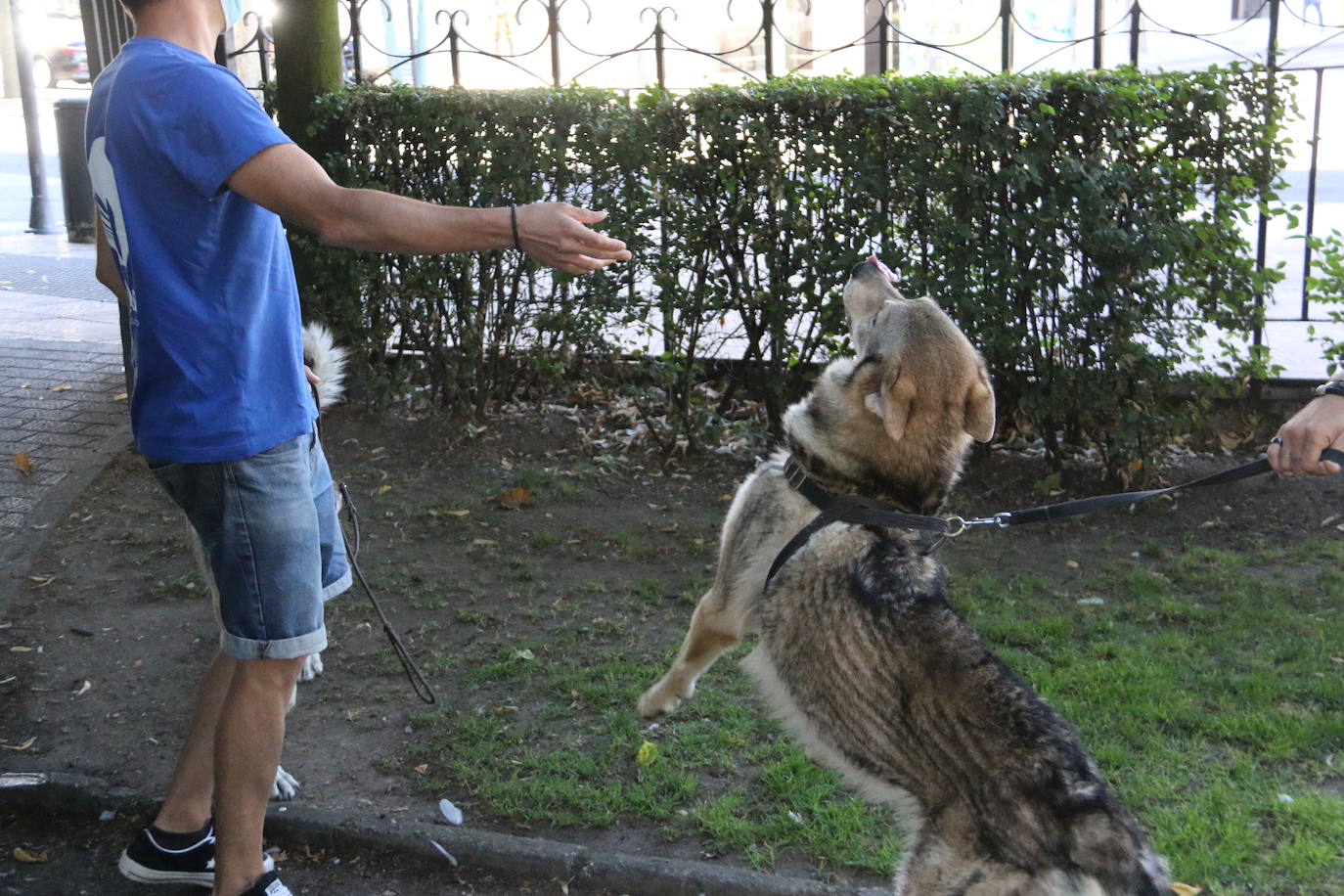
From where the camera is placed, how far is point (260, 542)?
312 cm

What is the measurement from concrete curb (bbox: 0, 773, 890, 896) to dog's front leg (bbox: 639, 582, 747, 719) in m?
0.73

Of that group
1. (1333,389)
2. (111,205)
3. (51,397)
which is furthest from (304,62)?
(1333,389)

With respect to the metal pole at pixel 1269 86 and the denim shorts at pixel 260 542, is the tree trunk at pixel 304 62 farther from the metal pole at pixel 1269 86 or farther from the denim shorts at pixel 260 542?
the metal pole at pixel 1269 86

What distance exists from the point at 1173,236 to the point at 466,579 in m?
3.78

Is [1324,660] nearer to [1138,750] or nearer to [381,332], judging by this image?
[1138,750]

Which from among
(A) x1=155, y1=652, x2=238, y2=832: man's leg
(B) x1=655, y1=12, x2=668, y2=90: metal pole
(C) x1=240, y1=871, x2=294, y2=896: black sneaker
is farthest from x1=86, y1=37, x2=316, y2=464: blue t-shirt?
(B) x1=655, y1=12, x2=668, y2=90: metal pole

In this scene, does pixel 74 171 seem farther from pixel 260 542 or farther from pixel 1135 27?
pixel 260 542

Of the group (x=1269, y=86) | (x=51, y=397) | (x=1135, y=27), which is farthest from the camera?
(x=51, y=397)

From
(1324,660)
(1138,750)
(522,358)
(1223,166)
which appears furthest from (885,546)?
(522,358)

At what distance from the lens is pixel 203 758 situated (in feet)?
12.0

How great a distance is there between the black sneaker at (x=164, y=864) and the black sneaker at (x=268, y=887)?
1.07 ft

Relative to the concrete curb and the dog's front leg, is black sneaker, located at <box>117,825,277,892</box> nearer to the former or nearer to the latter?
the concrete curb

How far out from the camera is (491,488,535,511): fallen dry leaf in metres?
6.65

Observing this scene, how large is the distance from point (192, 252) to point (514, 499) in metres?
3.81
